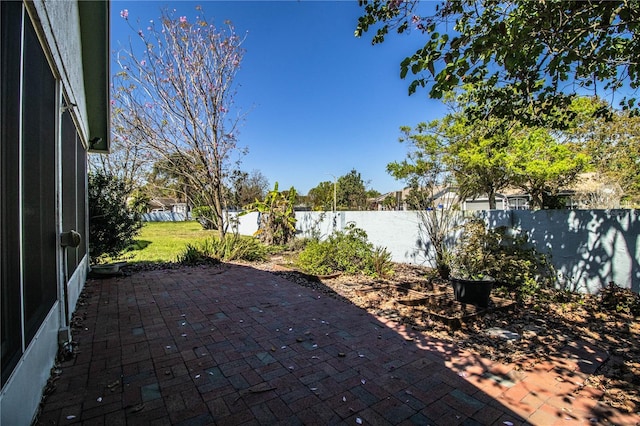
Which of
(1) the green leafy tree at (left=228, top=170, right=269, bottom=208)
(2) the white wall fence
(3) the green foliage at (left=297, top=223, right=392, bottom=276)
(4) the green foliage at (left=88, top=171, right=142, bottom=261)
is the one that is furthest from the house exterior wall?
(1) the green leafy tree at (left=228, top=170, right=269, bottom=208)

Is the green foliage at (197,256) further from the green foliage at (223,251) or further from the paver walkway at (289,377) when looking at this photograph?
the paver walkway at (289,377)

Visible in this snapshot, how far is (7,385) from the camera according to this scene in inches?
67.9

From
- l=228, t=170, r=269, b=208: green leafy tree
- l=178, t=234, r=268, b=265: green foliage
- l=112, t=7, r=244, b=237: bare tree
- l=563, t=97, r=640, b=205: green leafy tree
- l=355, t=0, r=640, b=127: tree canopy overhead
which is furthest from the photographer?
l=228, t=170, r=269, b=208: green leafy tree

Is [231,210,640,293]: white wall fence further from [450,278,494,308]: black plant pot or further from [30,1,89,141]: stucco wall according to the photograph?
[30,1,89,141]: stucco wall

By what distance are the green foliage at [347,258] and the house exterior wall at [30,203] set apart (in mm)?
5132

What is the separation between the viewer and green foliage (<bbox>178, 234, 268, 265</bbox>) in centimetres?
889

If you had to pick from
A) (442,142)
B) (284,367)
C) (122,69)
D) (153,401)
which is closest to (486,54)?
(284,367)

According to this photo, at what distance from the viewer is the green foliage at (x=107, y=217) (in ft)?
24.1

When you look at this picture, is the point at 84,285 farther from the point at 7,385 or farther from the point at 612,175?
the point at 612,175

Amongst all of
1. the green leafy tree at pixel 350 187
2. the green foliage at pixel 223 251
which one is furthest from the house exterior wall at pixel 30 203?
the green leafy tree at pixel 350 187

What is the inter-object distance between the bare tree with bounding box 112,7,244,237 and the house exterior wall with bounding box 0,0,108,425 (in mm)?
7305

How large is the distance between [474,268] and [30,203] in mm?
6332

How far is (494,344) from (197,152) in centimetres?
1079

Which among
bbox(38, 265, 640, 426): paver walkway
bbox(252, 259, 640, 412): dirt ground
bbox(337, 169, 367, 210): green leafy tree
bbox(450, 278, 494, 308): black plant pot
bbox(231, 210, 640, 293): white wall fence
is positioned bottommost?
bbox(252, 259, 640, 412): dirt ground
